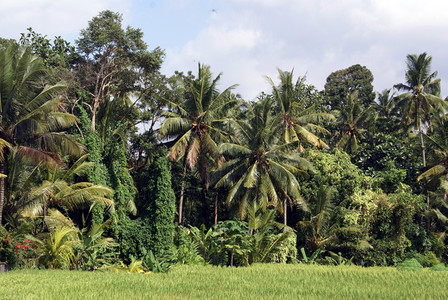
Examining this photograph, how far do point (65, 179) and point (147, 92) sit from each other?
8338 millimetres

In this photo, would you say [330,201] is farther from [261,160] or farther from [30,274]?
[30,274]

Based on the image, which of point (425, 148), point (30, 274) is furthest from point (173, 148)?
point (425, 148)

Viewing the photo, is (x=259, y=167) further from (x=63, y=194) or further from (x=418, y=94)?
(x=418, y=94)

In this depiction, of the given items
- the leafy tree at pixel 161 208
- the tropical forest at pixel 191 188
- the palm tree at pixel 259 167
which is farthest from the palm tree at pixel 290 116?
the leafy tree at pixel 161 208

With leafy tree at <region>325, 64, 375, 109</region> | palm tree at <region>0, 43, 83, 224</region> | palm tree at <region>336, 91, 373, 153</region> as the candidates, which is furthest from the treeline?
leafy tree at <region>325, 64, 375, 109</region>

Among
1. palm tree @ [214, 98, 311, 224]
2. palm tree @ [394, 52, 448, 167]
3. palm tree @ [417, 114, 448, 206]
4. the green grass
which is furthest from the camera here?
palm tree @ [394, 52, 448, 167]

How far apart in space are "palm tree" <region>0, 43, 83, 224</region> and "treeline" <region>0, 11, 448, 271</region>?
5 cm

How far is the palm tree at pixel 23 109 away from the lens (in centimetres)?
1805

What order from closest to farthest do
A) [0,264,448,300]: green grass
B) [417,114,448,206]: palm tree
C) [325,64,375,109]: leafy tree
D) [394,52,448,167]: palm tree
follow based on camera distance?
[0,264,448,300]: green grass, [417,114,448,206]: palm tree, [394,52,448,167]: palm tree, [325,64,375,109]: leafy tree

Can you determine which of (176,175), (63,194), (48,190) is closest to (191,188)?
(176,175)

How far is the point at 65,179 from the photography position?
22.4m

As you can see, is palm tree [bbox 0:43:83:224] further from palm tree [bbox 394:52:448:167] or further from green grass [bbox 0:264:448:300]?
palm tree [bbox 394:52:448:167]

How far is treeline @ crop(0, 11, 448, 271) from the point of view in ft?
62.7

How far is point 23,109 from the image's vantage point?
1847 cm
